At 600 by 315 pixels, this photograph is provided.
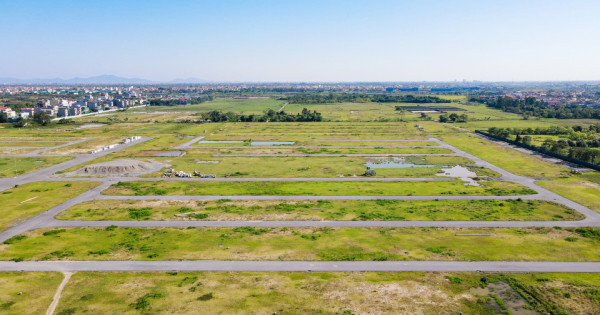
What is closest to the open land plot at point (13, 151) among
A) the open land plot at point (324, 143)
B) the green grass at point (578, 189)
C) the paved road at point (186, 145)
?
the paved road at point (186, 145)

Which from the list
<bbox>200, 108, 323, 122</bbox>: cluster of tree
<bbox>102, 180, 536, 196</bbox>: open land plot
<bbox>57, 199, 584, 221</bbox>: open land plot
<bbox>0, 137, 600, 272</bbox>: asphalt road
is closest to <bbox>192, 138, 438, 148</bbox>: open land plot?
<bbox>0, 137, 600, 272</bbox>: asphalt road

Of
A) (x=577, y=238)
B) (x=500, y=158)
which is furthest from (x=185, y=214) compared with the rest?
(x=500, y=158)

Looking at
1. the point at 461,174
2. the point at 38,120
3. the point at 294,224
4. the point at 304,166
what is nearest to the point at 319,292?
the point at 294,224

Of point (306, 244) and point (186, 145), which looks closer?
point (306, 244)

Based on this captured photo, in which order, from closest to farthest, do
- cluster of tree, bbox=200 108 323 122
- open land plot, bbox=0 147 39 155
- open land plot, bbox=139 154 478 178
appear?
open land plot, bbox=139 154 478 178 < open land plot, bbox=0 147 39 155 < cluster of tree, bbox=200 108 323 122

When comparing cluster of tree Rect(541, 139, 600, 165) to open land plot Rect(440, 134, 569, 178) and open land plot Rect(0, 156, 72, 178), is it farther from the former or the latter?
open land plot Rect(0, 156, 72, 178)

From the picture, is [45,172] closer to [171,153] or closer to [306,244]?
[171,153]

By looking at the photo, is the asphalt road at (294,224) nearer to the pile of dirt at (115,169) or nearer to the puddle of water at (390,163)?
the pile of dirt at (115,169)
